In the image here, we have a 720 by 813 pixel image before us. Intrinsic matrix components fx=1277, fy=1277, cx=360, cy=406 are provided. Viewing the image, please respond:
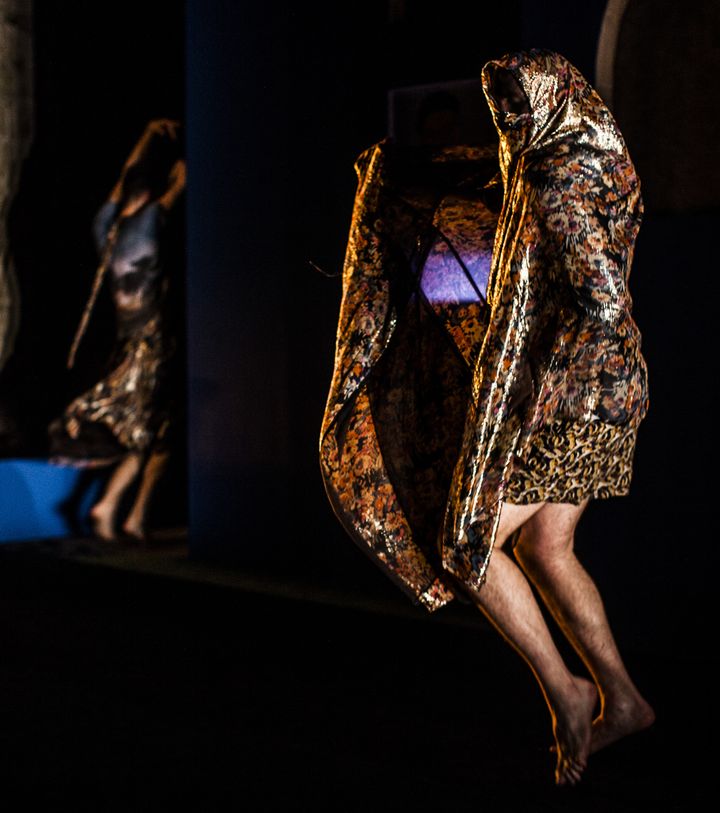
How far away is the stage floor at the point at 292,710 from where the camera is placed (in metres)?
2.52

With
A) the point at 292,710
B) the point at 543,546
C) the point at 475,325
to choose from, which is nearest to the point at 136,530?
the point at 292,710

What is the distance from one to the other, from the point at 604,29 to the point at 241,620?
2.14 m

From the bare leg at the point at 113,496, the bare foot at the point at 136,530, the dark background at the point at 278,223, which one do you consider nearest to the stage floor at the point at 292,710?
the dark background at the point at 278,223

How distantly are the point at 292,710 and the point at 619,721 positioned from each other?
0.85 m

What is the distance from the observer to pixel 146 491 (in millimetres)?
5547

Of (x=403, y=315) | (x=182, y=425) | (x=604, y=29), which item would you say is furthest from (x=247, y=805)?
(x=182, y=425)

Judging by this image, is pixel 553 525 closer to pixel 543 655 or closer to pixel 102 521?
pixel 543 655

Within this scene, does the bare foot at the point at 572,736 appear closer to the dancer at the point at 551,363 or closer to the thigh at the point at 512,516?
the dancer at the point at 551,363

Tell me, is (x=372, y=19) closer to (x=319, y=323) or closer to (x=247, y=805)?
(x=319, y=323)

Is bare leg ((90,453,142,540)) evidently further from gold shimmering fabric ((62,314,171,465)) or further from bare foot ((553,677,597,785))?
bare foot ((553,677,597,785))

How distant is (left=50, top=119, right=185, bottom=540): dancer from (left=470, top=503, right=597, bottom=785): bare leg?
3.13 meters

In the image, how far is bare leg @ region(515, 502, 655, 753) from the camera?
2664 mm

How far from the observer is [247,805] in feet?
8.03

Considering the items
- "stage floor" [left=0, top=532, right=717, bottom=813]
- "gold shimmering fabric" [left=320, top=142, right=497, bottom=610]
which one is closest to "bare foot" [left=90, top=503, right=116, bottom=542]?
"stage floor" [left=0, top=532, right=717, bottom=813]
